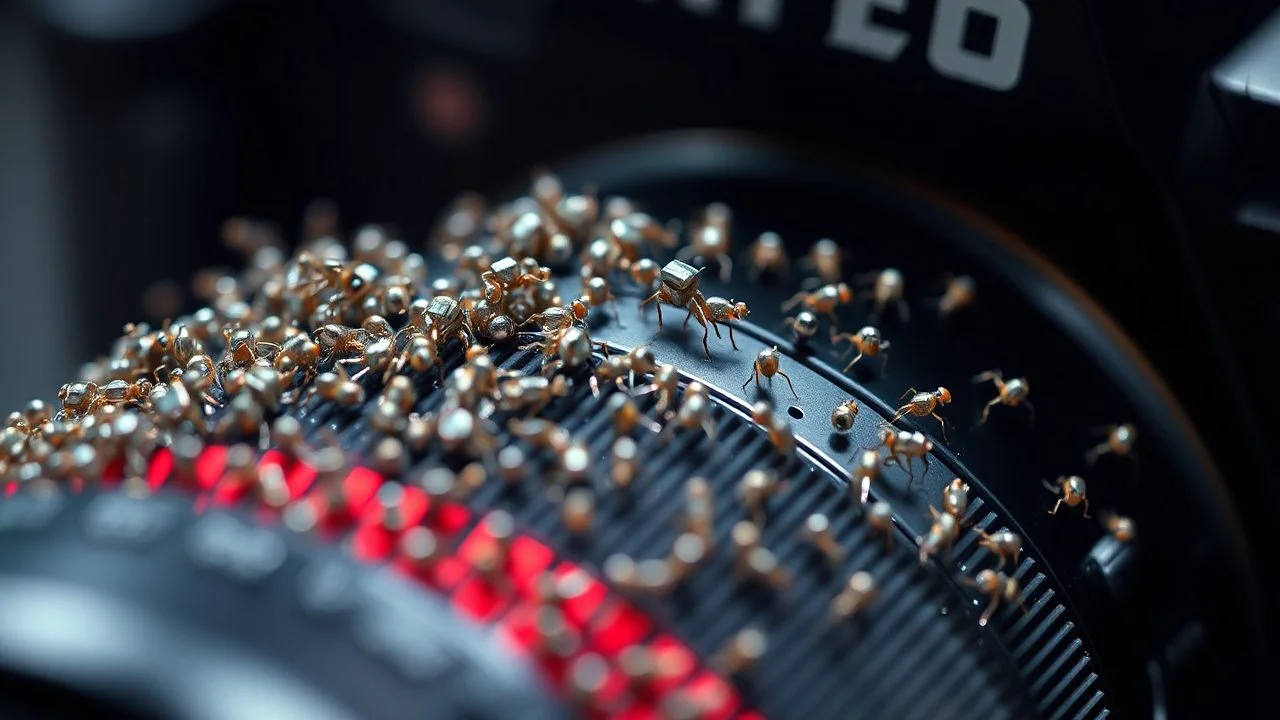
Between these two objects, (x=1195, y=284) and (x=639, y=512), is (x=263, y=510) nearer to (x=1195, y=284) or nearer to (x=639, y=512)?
(x=639, y=512)

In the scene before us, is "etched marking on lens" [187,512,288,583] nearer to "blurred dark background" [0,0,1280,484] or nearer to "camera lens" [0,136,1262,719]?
"camera lens" [0,136,1262,719]

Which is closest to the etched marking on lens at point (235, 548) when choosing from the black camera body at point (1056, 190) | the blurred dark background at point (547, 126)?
the black camera body at point (1056, 190)

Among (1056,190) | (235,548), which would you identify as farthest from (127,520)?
(1056,190)

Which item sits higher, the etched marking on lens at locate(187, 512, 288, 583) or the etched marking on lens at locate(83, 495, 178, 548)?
the etched marking on lens at locate(83, 495, 178, 548)

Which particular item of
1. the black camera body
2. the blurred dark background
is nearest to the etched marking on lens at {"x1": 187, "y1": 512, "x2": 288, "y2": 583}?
the black camera body

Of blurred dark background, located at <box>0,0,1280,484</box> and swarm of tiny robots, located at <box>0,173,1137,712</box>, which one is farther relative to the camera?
blurred dark background, located at <box>0,0,1280,484</box>

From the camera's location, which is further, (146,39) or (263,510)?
(146,39)

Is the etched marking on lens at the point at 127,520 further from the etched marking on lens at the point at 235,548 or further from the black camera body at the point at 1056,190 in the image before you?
the black camera body at the point at 1056,190

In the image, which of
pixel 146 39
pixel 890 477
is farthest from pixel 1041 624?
pixel 146 39
